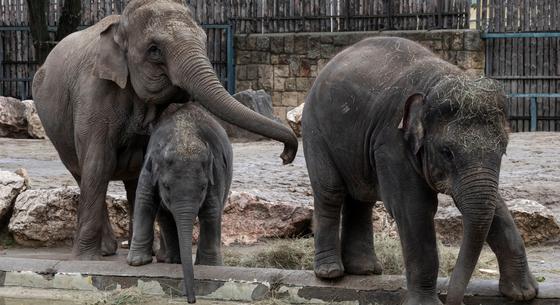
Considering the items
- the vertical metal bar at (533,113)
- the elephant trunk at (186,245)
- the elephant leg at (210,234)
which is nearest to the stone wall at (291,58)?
the vertical metal bar at (533,113)

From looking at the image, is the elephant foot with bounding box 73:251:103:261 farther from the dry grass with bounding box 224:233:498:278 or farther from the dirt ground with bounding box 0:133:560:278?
the dirt ground with bounding box 0:133:560:278

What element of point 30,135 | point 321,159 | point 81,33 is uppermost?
point 81,33

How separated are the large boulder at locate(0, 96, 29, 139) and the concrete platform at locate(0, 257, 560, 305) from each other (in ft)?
35.8

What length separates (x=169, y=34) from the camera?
28.4 ft

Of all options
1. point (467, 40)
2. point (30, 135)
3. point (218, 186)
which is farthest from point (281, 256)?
point (467, 40)

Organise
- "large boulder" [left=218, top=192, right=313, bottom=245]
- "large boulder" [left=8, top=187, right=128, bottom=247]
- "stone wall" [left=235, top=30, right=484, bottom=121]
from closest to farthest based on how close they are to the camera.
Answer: "large boulder" [left=218, top=192, right=313, bottom=245] < "large boulder" [left=8, top=187, right=128, bottom=247] < "stone wall" [left=235, top=30, right=484, bottom=121]

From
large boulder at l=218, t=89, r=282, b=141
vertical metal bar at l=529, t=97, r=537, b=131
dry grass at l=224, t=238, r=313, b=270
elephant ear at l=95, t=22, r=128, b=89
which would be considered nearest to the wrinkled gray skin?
dry grass at l=224, t=238, r=313, b=270

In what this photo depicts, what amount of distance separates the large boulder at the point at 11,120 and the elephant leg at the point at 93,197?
10.4 metres

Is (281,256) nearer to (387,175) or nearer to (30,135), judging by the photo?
(387,175)

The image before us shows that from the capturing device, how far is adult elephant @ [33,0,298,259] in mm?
8518

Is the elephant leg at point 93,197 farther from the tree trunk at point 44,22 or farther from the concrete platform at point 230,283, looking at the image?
the tree trunk at point 44,22

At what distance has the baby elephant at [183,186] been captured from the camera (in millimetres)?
8031

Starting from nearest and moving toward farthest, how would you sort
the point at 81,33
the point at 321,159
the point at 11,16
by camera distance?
1. the point at 321,159
2. the point at 81,33
3. the point at 11,16

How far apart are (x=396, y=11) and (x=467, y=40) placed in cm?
151
